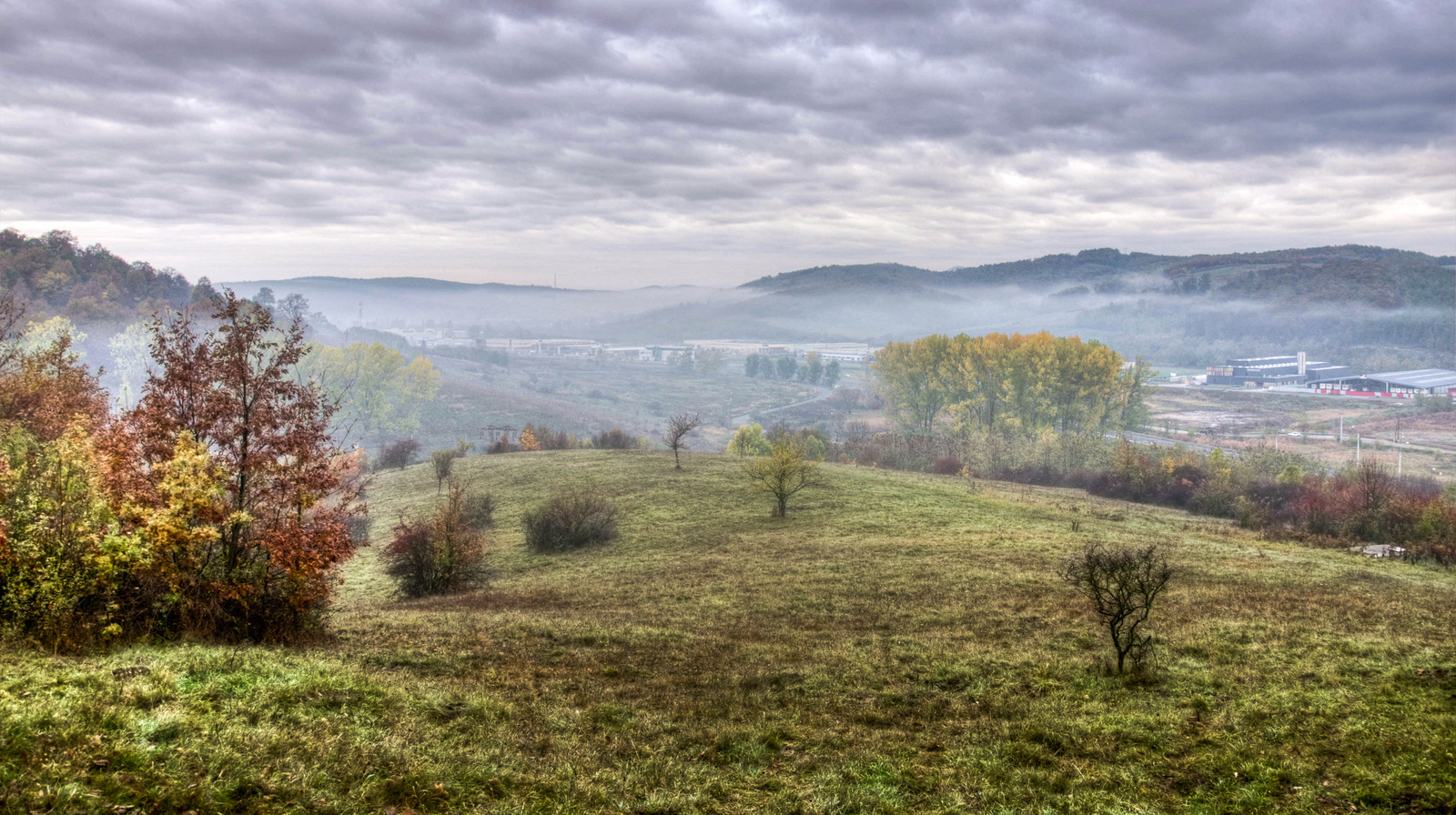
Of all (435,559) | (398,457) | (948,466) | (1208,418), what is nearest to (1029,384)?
(948,466)

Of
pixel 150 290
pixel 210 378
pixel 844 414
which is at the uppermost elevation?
pixel 150 290

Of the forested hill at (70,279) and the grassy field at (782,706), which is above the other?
the forested hill at (70,279)

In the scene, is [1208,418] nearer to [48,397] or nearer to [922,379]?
[922,379]

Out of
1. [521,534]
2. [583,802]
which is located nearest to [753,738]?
[583,802]

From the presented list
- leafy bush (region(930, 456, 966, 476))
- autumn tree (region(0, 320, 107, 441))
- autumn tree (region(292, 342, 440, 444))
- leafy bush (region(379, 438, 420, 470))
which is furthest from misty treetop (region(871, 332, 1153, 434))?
autumn tree (region(0, 320, 107, 441))

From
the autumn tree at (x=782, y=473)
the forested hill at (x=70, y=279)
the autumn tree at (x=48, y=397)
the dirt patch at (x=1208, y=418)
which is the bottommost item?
the dirt patch at (x=1208, y=418)

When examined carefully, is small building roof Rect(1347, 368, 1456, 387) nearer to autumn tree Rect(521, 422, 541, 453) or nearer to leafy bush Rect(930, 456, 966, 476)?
leafy bush Rect(930, 456, 966, 476)

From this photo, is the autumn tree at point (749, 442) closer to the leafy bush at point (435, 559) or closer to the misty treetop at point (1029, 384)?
the misty treetop at point (1029, 384)

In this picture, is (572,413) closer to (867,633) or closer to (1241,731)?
(867,633)

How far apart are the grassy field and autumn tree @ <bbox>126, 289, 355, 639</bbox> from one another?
1846 mm

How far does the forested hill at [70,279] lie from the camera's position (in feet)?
410

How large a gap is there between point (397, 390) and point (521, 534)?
10437 cm

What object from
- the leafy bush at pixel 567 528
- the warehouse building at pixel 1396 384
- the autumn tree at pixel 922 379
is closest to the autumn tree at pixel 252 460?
the leafy bush at pixel 567 528

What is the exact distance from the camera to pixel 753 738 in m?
13.8
